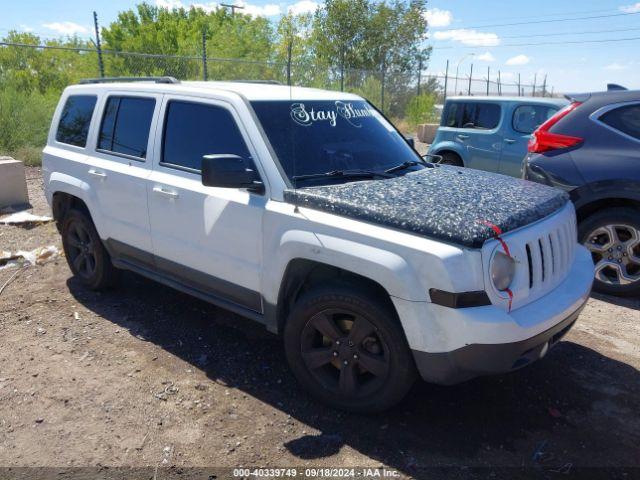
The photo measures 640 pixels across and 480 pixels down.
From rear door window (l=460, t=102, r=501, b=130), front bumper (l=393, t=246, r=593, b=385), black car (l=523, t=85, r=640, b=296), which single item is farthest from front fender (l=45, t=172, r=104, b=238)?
rear door window (l=460, t=102, r=501, b=130)

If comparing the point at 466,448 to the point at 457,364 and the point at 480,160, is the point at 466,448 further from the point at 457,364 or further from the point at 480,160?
the point at 480,160

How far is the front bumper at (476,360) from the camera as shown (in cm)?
260

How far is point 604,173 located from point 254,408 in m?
3.84

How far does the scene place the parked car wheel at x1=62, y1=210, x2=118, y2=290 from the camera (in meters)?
4.79

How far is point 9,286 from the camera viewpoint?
5203 mm

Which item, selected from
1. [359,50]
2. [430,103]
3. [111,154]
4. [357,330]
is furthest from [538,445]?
[359,50]

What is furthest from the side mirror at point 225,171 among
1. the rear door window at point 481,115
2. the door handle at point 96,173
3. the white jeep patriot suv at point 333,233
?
the rear door window at point 481,115

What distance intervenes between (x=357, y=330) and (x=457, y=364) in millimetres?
594

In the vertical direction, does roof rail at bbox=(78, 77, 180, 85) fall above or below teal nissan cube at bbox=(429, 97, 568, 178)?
above

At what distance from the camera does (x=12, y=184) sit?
789 centimetres

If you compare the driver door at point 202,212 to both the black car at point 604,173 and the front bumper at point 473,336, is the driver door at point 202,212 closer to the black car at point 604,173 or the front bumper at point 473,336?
the front bumper at point 473,336

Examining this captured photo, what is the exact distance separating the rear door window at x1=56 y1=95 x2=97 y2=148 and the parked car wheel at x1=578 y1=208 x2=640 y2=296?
4.71 metres

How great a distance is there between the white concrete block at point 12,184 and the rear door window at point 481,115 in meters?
7.07

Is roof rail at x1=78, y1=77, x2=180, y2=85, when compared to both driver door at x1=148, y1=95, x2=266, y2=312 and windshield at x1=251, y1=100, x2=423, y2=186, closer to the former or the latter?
driver door at x1=148, y1=95, x2=266, y2=312
